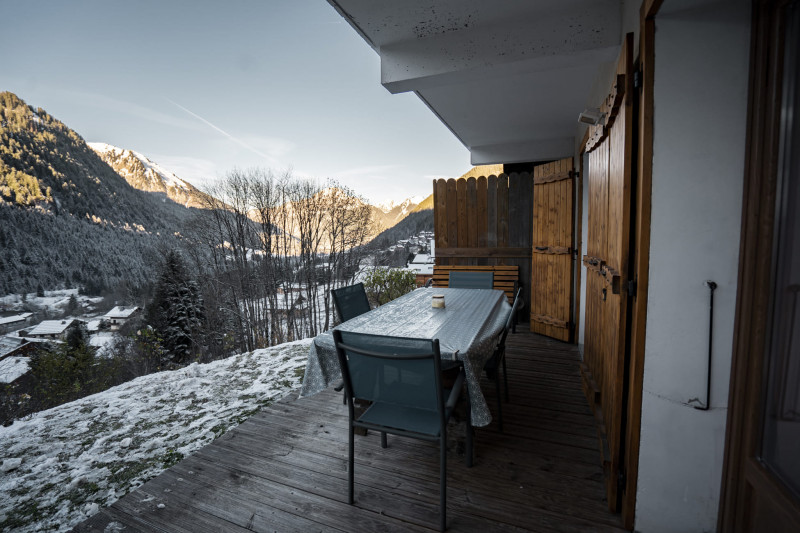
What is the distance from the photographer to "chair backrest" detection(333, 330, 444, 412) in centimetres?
147

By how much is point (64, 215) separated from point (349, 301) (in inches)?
1041

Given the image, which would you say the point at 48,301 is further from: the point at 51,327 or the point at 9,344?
the point at 9,344

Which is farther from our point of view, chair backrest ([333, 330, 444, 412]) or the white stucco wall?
chair backrest ([333, 330, 444, 412])

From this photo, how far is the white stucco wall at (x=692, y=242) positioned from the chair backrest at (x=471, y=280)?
2547 mm

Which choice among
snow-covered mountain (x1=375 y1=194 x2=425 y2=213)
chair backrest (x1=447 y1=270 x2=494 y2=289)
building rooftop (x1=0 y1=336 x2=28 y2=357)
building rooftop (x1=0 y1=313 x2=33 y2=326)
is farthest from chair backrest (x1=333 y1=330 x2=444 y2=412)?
building rooftop (x1=0 y1=313 x2=33 y2=326)

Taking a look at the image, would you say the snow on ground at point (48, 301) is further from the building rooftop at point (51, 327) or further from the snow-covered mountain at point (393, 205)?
the snow-covered mountain at point (393, 205)

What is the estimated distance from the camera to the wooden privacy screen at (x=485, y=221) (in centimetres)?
528

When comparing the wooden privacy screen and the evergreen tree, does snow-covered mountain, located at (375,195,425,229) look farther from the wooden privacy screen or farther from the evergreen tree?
the evergreen tree

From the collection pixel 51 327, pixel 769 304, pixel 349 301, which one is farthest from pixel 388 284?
pixel 51 327

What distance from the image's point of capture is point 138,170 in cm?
3017

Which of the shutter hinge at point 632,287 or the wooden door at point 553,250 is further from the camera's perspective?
the wooden door at point 553,250

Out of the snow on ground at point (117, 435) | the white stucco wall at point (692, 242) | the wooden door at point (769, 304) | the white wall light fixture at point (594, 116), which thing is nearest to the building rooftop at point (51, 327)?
the snow on ground at point (117, 435)

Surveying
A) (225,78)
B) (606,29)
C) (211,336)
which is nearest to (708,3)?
(606,29)

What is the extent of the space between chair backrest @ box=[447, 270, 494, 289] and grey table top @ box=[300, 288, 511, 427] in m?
0.90
